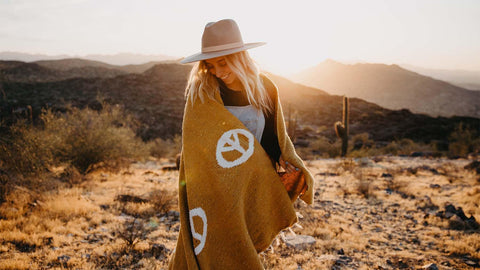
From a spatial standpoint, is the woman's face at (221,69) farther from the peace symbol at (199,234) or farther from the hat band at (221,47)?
the peace symbol at (199,234)

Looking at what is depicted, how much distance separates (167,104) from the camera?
3186 centimetres

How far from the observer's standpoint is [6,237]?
3770 millimetres

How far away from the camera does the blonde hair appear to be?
5.54 feet

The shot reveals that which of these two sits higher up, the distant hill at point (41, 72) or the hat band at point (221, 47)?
the distant hill at point (41, 72)

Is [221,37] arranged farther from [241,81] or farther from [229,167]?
[229,167]

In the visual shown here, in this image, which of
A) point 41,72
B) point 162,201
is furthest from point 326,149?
point 41,72

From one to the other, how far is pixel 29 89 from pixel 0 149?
33.4 meters

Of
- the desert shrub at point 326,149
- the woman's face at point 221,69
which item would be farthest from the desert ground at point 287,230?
the desert shrub at point 326,149

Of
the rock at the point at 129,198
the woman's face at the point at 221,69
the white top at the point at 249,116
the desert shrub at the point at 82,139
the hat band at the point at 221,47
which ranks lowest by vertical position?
the rock at the point at 129,198

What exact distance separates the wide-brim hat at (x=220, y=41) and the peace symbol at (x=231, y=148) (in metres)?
0.47

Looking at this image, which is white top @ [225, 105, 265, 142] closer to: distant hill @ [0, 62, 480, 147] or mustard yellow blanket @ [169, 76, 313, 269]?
mustard yellow blanket @ [169, 76, 313, 269]

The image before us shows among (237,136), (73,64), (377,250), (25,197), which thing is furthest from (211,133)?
(73,64)

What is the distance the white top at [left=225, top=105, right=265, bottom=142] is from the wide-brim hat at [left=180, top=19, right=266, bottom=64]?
381 millimetres

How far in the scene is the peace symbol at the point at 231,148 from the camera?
1.58 meters
